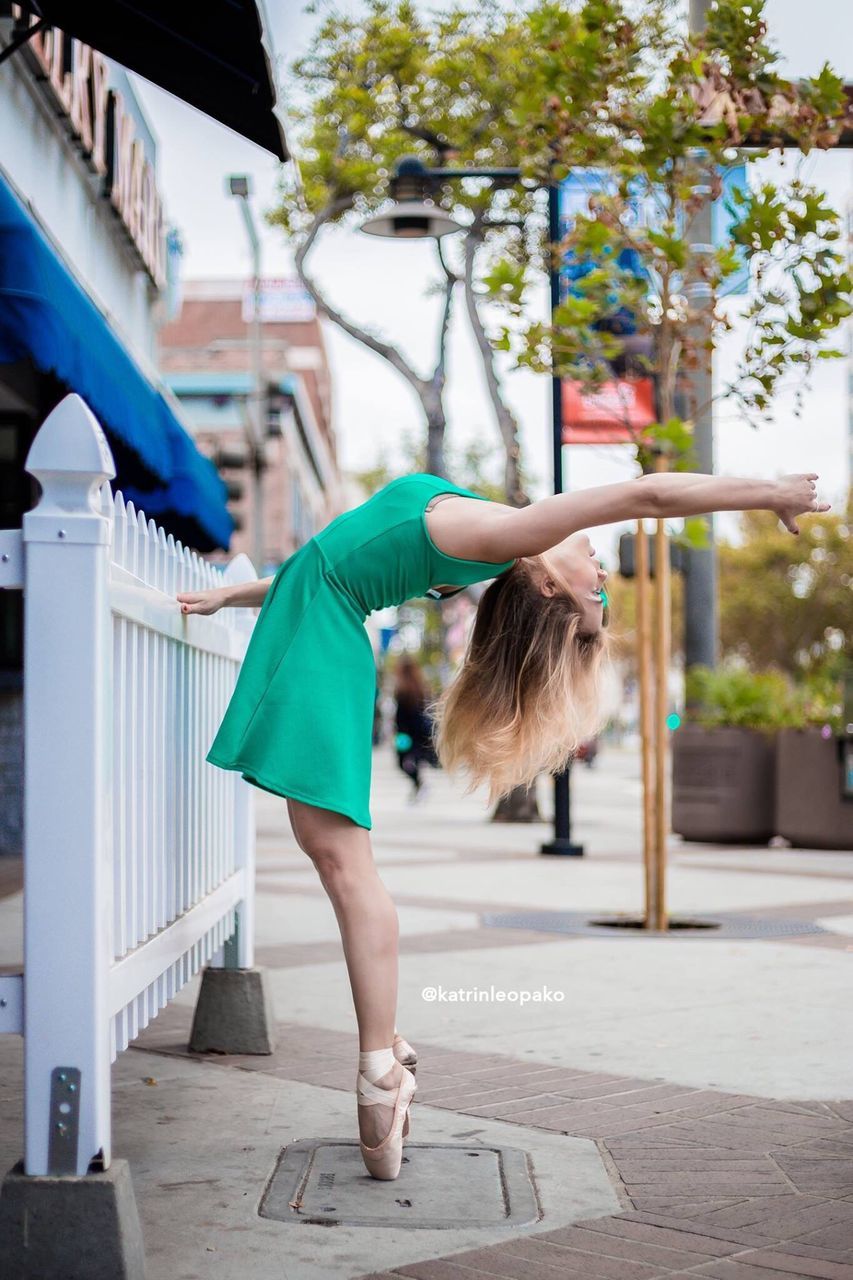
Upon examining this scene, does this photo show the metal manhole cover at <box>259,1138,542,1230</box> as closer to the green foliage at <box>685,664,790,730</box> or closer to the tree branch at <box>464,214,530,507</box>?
the green foliage at <box>685,664,790,730</box>

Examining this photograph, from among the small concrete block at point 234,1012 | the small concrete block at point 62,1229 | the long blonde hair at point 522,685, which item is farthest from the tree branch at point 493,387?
the small concrete block at point 62,1229

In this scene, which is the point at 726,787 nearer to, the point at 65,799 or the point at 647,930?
the point at 647,930

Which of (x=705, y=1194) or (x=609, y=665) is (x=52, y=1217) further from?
(x=609, y=665)

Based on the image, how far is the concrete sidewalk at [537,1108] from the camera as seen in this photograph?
9.86 feet

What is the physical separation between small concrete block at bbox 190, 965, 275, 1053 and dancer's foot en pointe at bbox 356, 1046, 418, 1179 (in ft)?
4.83

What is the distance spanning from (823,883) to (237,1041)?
676cm

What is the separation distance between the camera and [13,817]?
1052 cm

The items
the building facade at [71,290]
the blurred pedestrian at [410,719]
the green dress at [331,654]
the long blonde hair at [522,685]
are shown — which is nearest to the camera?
the green dress at [331,654]

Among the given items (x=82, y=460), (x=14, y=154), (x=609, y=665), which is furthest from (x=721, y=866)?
(x=82, y=460)

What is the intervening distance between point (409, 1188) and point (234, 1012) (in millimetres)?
1562

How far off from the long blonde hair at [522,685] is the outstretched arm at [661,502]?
540mm

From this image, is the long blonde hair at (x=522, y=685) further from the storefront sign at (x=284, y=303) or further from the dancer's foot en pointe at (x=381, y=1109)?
the storefront sign at (x=284, y=303)

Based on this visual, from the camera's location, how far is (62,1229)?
8.59 feet

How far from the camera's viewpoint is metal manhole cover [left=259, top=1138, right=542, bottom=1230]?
3.18 m
